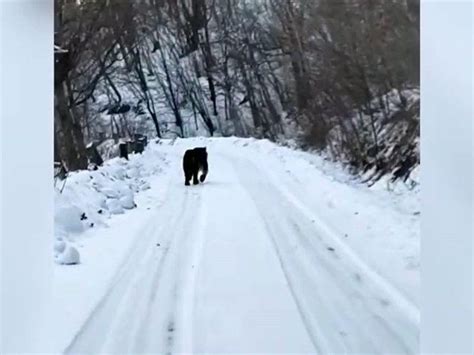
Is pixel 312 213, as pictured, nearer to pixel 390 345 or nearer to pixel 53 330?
pixel 390 345

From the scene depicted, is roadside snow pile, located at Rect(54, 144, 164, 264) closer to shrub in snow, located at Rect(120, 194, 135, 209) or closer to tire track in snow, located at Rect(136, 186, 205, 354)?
shrub in snow, located at Rect(120, 194, 135, 209)

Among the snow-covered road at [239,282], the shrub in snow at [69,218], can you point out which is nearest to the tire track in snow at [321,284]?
the snow-covered road at [239,282]

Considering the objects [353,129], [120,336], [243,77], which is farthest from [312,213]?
[120,336]

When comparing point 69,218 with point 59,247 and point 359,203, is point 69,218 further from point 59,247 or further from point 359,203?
point 359,203

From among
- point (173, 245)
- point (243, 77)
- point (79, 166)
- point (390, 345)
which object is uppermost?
point (243, 77)

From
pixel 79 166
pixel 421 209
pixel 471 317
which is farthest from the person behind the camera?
pixel 79 166

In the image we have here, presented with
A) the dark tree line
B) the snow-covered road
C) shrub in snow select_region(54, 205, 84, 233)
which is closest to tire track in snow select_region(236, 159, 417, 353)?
the snow-covered road

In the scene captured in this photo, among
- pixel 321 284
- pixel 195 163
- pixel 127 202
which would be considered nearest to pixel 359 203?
pixel 321 284

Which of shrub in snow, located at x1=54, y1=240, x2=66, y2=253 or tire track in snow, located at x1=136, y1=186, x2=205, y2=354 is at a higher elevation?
shrub in snow, located at x1=54, y1=240, x2=66, y2=253
